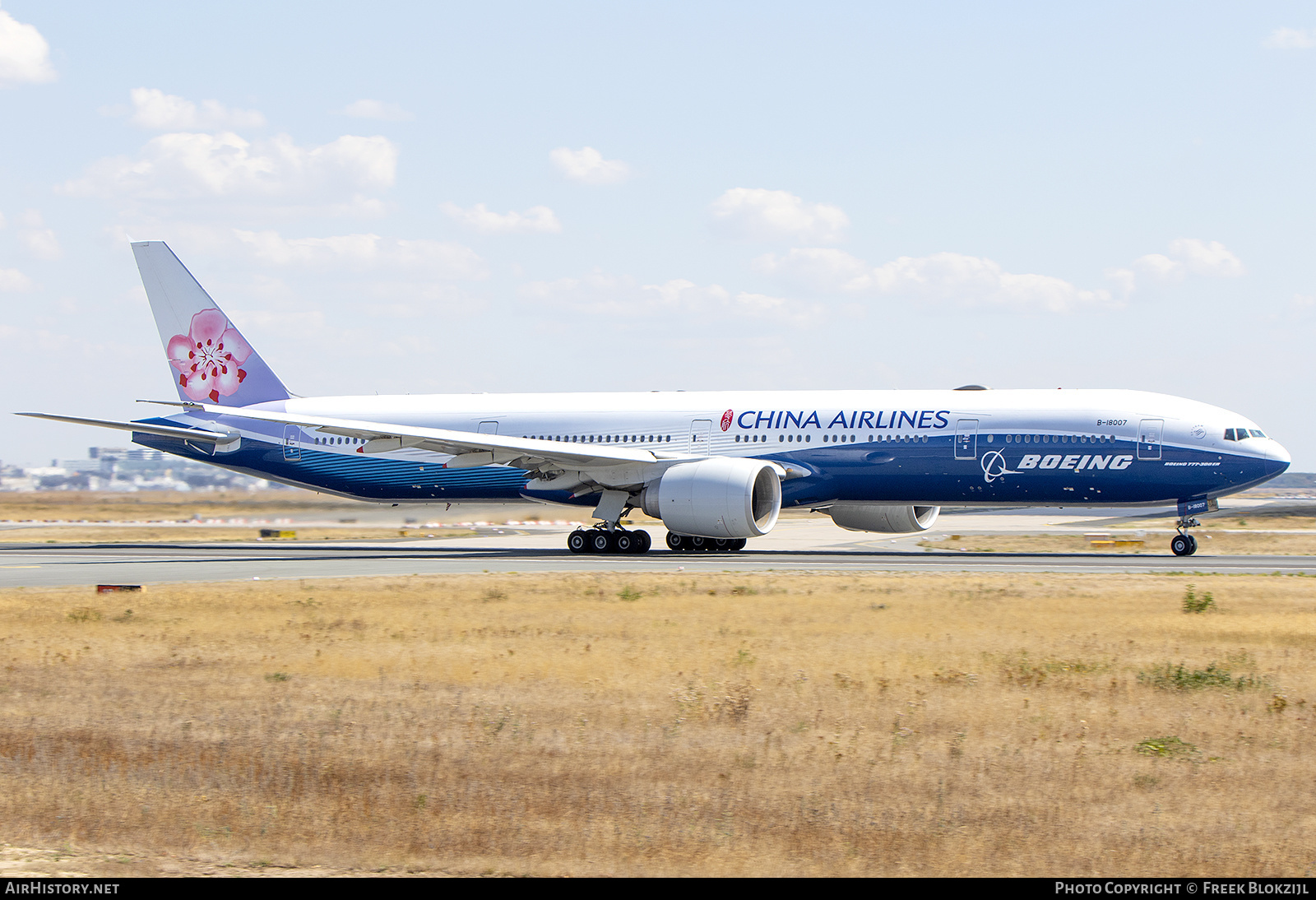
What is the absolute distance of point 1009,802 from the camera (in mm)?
8250

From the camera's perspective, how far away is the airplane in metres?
31.1

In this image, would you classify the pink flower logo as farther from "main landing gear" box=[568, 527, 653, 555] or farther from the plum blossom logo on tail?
the plum blossom logo on tail

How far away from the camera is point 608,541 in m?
34.4

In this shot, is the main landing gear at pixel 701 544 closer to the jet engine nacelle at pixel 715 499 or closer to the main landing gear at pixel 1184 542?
the jet engine nacelle at pixel 715 499

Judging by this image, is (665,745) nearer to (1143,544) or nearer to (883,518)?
(883,518)

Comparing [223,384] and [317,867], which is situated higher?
[223,384]

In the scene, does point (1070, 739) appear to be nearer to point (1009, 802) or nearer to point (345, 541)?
point (1009, 802)

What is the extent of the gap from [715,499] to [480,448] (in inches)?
249

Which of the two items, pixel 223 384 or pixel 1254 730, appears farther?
pixel 223 384

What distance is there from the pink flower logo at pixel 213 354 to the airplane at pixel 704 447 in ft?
0.17

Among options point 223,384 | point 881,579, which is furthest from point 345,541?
point 881,579

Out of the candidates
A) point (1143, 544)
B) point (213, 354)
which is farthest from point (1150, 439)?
point (213, 354)

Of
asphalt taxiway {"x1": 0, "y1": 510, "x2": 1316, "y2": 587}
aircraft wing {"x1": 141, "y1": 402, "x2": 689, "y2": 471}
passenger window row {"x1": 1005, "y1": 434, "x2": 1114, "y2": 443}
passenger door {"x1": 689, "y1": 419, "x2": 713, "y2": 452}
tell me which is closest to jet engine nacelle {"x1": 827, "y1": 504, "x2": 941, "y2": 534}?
asphalt taxiway {"x1": 0, "y1": 510, "x2": 1316, "y2": 587}
